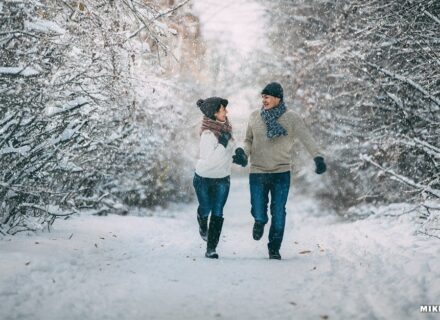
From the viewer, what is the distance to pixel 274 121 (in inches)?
248

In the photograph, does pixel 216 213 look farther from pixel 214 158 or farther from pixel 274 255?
pixel 274 255

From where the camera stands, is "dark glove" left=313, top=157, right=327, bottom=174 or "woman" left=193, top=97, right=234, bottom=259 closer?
"dark glove" left=313, top=157, right=327, bottom=174

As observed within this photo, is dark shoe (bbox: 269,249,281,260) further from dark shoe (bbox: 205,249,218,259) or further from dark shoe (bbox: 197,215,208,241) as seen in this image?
dark shoe (bbox: 197,215,208,241)

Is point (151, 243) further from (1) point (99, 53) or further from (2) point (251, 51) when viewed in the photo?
(2) point (251, 51)

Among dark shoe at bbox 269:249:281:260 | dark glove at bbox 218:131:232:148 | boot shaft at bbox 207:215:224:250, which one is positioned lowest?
dark shoe at bbox 269:249:281:260

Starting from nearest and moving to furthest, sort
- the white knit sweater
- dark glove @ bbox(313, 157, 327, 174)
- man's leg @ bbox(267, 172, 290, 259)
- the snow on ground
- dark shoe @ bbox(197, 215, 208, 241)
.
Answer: the snow on ground < dark glove @ bbox(313, 157, 327, 174) < man's leg @ bbox(267, 172, 290, 259) < the white knit sweater < dark shoe @ bbox(197, 215, 208, 241)

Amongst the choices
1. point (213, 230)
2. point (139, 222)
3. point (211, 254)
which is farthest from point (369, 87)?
point (139, 222)

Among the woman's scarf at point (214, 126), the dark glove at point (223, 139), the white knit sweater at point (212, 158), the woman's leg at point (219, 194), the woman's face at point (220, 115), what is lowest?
the woman's leg at point (219, 194)

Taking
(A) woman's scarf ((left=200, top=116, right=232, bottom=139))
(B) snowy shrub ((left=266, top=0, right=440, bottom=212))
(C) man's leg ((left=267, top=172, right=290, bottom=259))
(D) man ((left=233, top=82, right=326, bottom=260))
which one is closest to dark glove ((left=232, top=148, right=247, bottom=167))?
(D) man ((left=233, top=82, right=326, bottom=260))

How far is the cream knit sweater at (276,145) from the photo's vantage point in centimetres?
626

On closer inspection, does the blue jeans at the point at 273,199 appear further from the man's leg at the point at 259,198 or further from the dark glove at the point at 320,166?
the dark glove at the point at 320,166

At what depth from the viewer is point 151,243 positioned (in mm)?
7359

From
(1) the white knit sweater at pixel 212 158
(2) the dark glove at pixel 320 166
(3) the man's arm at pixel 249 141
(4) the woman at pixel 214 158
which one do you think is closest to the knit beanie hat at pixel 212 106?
(4) the woman at pixel 214 158

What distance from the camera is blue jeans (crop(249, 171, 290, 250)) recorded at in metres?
6.18
